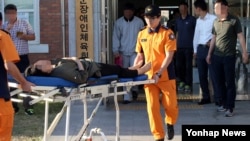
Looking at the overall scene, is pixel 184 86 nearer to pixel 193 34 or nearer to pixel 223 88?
pixel 193 34

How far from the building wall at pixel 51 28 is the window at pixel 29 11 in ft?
0.35

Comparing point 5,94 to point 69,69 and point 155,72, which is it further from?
point 155,72

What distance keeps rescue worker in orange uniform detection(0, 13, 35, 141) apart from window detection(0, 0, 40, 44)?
637cm

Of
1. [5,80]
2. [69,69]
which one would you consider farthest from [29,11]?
[5,80]

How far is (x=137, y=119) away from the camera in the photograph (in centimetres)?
932

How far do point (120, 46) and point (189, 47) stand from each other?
4.88 ft

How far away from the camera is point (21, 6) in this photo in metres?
12.1

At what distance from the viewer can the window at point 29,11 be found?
39.1 feet

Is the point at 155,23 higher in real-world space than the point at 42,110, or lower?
higher

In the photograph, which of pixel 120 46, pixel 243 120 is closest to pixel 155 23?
pixel 243 120

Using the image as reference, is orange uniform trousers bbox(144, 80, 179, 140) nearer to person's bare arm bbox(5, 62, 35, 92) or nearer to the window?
person's bare arm bbox(5, 62, 35, 92)

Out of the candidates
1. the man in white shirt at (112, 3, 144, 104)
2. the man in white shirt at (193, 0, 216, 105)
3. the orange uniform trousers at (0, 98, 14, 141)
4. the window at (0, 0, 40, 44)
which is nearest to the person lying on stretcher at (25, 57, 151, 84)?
the orange uniform trousers at (0, 98, 14, 141)

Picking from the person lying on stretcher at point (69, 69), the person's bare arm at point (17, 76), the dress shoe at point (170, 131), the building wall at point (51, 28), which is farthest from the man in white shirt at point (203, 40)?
the person's bare arm at point (17, 76)

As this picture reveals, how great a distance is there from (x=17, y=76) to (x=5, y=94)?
0.72ft
